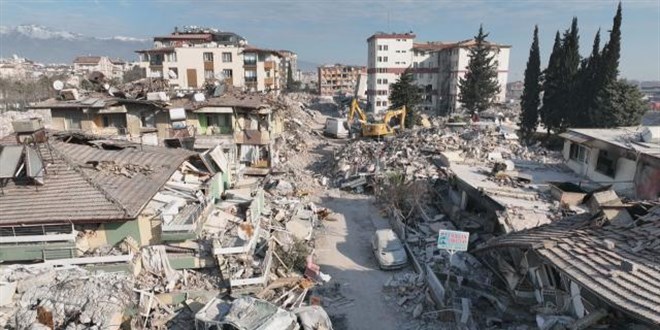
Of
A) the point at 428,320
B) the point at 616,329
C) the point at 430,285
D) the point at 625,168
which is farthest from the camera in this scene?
the point at 625,168

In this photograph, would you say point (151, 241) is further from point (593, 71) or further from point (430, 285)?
point (593, 71)

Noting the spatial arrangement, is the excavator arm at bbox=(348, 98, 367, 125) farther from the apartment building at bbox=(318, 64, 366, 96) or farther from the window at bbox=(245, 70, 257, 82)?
the apartment building at bbox=(318, 64, 366, 96)

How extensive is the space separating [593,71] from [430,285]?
112 feet

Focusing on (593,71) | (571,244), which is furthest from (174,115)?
(593,71)

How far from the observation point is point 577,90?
39.7m

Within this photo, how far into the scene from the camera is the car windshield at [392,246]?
1852 centimetres

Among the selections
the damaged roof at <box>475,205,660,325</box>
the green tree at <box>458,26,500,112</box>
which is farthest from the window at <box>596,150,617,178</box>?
the green tree at <box>458,26,500,112</box>

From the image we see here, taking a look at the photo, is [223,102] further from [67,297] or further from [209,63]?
[209,63]

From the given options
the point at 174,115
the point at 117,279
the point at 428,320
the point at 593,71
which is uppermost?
the point at 593,71

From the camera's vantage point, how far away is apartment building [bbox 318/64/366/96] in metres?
126

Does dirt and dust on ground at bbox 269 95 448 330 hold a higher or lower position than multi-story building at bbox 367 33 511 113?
lower

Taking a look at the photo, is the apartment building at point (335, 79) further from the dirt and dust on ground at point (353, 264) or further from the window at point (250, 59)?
the dirt and dust on ground at point (353, 264)

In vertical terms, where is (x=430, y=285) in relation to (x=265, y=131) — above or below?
below

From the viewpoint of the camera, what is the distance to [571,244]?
10180 mm
